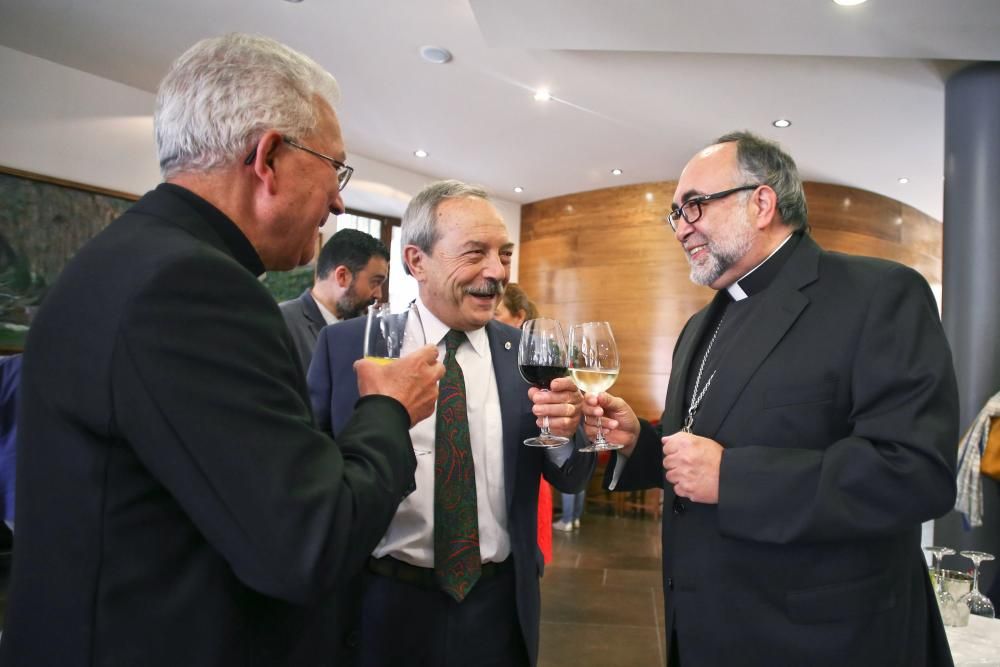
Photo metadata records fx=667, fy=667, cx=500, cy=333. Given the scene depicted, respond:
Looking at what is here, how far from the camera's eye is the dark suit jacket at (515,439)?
1.70 m

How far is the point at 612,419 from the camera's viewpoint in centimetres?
174

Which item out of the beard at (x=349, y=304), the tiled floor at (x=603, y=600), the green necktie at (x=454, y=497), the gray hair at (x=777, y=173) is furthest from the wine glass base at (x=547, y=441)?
the tiled floor at (x=603, y=600)

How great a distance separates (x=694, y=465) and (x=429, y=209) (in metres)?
1.00

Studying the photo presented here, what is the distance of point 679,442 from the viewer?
1458 mm

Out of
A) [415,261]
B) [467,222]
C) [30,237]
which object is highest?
[30,237]

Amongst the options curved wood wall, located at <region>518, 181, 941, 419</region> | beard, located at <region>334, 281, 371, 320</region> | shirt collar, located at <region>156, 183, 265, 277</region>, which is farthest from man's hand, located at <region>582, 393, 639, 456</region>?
curved wood wall, located at <region>518, 181, 941, 419</region>

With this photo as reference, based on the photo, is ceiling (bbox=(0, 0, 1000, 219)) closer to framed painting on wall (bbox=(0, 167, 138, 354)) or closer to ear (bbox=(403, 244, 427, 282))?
framed painting on wall (bbox=(0, 167, 138, 354))

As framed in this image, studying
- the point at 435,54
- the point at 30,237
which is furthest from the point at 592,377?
the point at 30,237

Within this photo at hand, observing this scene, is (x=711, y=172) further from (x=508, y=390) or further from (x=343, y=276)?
(x=343, y=276)

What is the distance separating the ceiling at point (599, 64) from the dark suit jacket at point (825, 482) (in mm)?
3322

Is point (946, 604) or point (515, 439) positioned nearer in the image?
point (515, 439)

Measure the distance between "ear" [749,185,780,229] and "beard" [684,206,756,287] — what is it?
0.07ft

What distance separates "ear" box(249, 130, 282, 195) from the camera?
3.51 ft

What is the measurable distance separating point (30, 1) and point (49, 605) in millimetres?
5433
